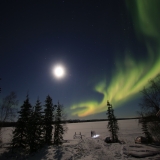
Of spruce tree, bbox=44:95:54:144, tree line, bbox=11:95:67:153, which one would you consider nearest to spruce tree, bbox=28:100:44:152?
tree line, bbox=11:95:67:153

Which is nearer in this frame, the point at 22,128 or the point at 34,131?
the point at 34,131

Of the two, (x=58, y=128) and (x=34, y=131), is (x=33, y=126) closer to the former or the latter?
(x=34, y=131)

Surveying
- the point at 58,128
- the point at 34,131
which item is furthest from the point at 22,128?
the point at 58,128

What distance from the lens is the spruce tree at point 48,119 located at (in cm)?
2897

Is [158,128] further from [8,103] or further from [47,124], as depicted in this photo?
[8,103]

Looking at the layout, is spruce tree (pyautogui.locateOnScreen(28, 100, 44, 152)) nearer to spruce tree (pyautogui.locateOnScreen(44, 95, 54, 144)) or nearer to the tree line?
the tree line

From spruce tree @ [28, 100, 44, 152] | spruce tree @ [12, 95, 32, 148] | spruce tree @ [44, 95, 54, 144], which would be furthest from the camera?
spruce tree @ [44, 95, 54, 144]

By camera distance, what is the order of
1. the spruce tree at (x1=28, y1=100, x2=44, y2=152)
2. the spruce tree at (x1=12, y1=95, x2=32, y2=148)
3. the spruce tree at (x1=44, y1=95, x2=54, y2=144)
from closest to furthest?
the spruce tree at (x1=28, y1=100, x2=44, y2=152), the spruce tree at (x1=12, y1=95, x2=32, y2=148), the spruce tree at (x1=44, y1=95, x2=54, y2=144)

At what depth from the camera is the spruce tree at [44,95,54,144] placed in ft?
95.0

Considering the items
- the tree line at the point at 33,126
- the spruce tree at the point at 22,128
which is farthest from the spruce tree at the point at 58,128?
the spruce tree at the point at 22,128

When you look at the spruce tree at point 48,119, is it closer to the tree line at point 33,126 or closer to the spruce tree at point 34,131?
the tree line at point 33,126

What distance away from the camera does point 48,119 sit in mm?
30359

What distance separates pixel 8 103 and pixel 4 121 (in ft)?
10.7

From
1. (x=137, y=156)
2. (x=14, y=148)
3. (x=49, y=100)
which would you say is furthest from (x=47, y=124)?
(x=137, y=156)
